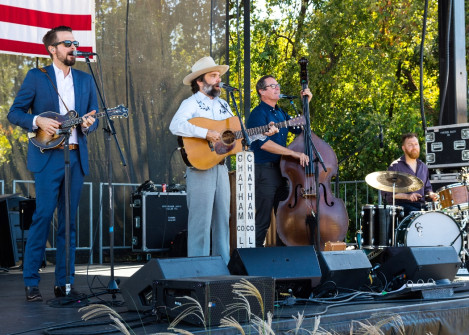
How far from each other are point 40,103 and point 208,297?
2.15 meters

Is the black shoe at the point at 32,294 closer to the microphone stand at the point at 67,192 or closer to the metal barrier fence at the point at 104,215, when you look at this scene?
the microphone stand at the point at 67,192

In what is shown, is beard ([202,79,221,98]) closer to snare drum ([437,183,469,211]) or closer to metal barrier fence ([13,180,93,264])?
snare drum ([437,183,469,211])

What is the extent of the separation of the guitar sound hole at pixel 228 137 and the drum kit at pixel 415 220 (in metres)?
2.51

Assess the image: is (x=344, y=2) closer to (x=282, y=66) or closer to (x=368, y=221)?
(x=282, y=66)

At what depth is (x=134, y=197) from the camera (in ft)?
27.3

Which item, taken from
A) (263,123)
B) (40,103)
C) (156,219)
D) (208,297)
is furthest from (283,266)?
(156,219)

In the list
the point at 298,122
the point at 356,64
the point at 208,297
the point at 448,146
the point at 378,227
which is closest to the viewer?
the point at 208,297

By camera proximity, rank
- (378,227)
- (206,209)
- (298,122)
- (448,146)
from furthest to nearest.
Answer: (448,146) < (378,227) < (298,122) < (206,209)

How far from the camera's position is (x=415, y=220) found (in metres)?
6.42

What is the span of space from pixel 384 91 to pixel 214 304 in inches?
596

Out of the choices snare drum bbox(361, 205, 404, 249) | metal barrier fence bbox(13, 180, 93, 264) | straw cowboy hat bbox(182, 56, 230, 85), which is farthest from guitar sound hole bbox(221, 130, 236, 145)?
metal barrier fence bbox(13, 180, 93, 264)

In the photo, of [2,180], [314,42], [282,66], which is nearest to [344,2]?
[314,42]

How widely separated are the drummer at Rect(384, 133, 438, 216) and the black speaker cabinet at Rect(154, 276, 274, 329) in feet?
13.8

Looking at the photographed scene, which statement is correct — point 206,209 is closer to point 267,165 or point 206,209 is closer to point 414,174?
point 267,165
